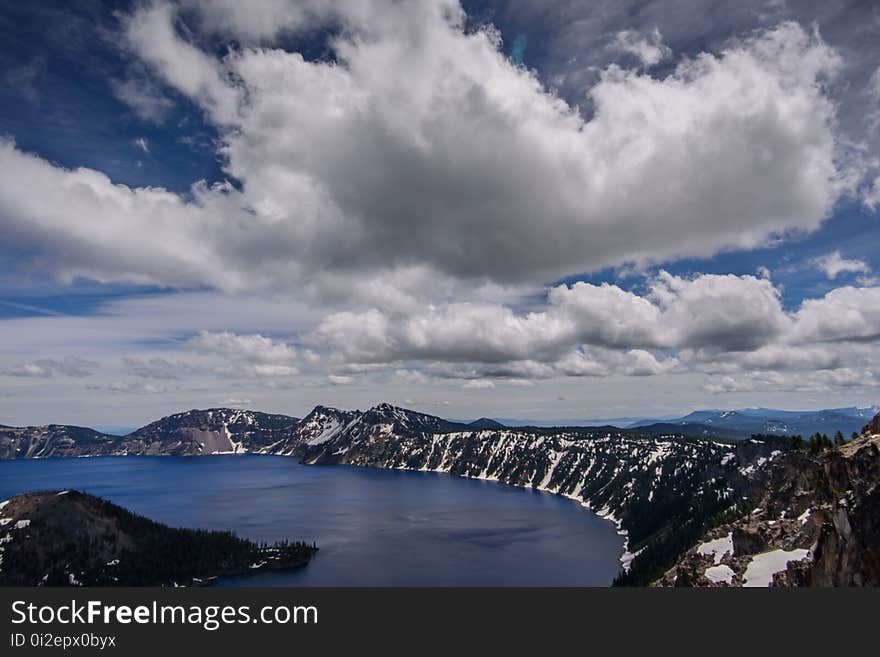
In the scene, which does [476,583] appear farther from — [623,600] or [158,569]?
[623,600]

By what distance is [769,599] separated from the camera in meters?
31.4

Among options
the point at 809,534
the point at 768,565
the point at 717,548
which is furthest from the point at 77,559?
the point at 809,534

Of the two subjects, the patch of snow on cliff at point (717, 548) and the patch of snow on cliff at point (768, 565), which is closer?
the patch of snow on cliff at point (768, 565)

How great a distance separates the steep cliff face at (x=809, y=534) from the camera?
63.0 metres

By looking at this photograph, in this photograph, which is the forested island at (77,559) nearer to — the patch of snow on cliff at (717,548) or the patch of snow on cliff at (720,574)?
the patch of snow on cliff at (717,548)

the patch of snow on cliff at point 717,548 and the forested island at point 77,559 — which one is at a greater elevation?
the patch of snow on cliff at point 717,548

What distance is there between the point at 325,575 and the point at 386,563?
82.9 feet

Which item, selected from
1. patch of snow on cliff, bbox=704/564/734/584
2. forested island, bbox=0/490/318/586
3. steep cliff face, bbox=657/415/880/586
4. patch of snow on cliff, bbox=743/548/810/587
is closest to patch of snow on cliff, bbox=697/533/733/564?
steep cliff face, bbox=657/415/880/586

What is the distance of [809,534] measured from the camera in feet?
326

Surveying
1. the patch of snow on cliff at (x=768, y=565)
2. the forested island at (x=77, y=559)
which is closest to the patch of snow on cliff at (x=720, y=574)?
the patch of snow on cliff at (x=768, y=565)

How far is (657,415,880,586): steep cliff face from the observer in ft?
207

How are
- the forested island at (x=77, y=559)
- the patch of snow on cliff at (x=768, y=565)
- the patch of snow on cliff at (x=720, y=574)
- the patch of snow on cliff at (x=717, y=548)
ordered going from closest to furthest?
the patch of snow on cliff at (x=768, y=565) → the patch of snow on cliff at (x=720, y=574) → the patch of snow on cliff at (x=717, y=548) → the forested island at (x=77, y=559)

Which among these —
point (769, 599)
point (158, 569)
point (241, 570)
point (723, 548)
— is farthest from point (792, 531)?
point (158, 569)

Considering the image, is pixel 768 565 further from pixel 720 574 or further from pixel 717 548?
pixel 717 548
